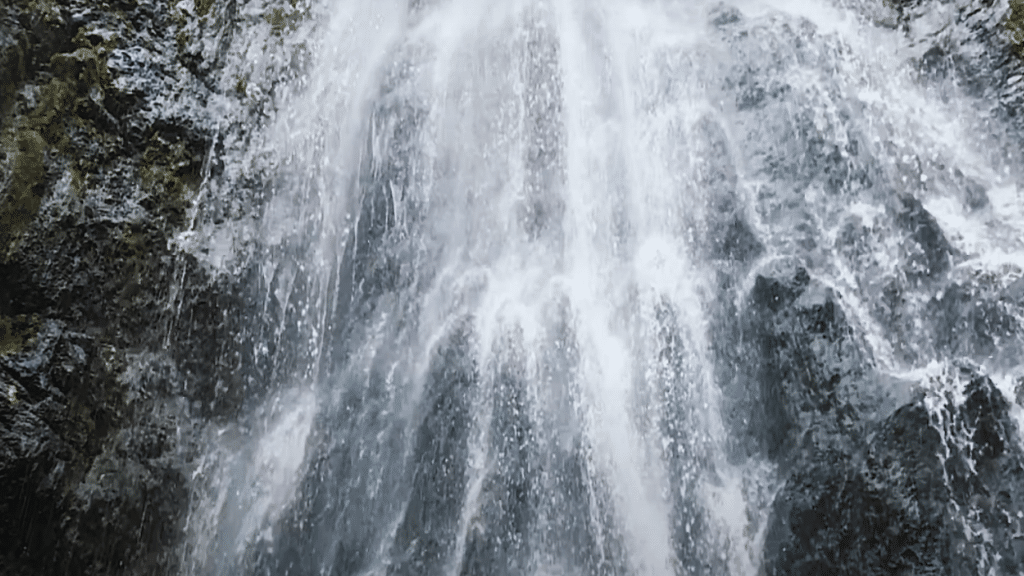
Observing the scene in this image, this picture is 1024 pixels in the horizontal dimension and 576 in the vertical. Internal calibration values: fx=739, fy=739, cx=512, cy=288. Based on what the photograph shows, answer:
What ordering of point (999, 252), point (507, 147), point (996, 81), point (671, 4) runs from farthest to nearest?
point (671, 4)
point (507, 147)
point (996, 81)
point (999, 252)

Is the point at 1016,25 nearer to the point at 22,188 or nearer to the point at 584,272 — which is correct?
the point at 584,272

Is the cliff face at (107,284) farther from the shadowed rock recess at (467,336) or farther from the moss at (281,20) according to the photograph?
the moss at (281,20)

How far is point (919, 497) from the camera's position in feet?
17.3

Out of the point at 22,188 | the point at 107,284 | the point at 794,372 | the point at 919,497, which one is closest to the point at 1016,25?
the point at 794,372

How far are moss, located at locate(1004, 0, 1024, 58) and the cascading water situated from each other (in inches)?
20.0

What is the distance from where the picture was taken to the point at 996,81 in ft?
19.7

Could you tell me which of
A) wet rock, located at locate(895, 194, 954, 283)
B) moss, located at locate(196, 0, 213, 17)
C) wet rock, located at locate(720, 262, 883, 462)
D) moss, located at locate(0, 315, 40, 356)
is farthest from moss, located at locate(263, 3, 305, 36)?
wet rock, located at locate(895, 194, 954, 283)

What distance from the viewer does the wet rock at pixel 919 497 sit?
5.02 meters

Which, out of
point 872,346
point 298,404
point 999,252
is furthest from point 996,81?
point 298,404

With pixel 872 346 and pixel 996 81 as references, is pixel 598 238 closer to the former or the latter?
pixel 872 346

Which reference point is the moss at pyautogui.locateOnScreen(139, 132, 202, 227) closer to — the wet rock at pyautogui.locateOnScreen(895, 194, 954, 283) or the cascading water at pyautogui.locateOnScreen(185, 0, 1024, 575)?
the cascading water at pyautogui.locateOnScreen(185, 0, 1024, 575)

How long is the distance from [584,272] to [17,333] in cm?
438

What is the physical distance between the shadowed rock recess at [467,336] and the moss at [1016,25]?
0.06ft

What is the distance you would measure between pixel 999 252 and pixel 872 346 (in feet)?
3.74
